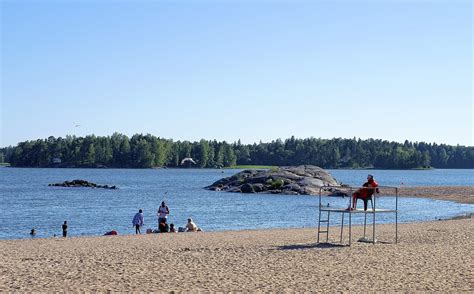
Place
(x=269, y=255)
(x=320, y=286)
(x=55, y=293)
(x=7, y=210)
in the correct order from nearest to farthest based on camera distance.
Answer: (x=55, y=293), (x=320, y=286), (x=269, y=255), (x=7, y=210)

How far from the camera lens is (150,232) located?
3678 cm

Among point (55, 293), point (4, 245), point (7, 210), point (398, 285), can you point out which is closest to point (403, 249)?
point (398, 285)

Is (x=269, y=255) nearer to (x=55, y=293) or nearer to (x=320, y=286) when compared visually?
(x=320, y=286)

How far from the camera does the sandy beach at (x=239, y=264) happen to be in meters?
17.6

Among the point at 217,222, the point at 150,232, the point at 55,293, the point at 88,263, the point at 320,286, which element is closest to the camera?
the point at 55,293

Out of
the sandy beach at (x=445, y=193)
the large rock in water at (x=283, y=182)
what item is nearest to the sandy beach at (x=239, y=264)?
the sandy beach at (x=445, y=193)

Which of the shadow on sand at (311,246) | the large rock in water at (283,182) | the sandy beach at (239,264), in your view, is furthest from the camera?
the large rock in water at (283,182)

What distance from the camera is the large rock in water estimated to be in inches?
3553

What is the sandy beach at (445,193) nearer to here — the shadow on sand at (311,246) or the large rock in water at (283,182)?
the large rock in water at (283,182)

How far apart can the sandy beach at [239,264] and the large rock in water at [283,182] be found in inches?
2330

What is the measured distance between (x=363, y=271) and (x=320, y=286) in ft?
9.81

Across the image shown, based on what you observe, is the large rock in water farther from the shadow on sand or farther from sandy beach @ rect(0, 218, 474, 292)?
the shadow on sand

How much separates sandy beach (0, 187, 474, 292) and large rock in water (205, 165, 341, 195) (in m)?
59.2

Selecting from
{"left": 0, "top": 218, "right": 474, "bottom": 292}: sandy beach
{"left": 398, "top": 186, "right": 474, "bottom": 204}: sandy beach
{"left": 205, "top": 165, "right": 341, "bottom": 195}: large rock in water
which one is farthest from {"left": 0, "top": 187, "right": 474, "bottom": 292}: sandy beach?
{"left": 205, "top": 165, "right": 341, "bottom": 195}: large rock in water
